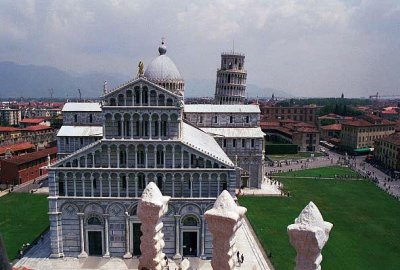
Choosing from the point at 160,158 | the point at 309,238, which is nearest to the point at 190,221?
the point at 160,158

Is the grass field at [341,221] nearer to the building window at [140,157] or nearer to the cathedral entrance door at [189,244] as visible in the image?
the cathedral entrance door at [189,244]

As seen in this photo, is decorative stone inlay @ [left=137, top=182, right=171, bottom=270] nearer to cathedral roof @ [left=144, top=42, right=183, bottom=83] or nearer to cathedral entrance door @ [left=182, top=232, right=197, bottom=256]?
cathedral entrance door @ [left=182, top=232, right=197, bottom=256]

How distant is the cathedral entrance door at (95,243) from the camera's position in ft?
111

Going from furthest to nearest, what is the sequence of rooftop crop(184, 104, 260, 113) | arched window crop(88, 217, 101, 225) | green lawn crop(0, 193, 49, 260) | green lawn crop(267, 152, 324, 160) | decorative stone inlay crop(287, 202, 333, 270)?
green lawn crop(267, 152, 324, 160) < rooftop crop(184, 104, 260, 113) < green lawn crop(0, 193, 49, 260) < arched window crop(88, 217, 101, 225) < decorative stone inlay crop(287, 202, 333, 270)

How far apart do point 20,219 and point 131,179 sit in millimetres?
18419

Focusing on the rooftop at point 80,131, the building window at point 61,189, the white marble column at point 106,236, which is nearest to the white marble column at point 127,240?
the white marble column at point 106,236

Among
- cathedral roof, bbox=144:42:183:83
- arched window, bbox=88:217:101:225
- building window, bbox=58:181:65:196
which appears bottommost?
arched window, bbox=88:217:101:225

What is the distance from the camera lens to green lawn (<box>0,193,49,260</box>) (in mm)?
36806

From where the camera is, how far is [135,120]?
32625 millimetres

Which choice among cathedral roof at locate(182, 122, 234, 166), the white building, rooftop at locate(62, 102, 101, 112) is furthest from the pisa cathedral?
the white building

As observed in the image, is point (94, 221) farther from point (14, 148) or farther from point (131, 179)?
point (14, 148)

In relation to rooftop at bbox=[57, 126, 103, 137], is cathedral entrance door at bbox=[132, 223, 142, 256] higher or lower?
lower

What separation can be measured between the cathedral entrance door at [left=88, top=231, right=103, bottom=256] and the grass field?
1535cm

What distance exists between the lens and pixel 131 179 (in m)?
33.1
